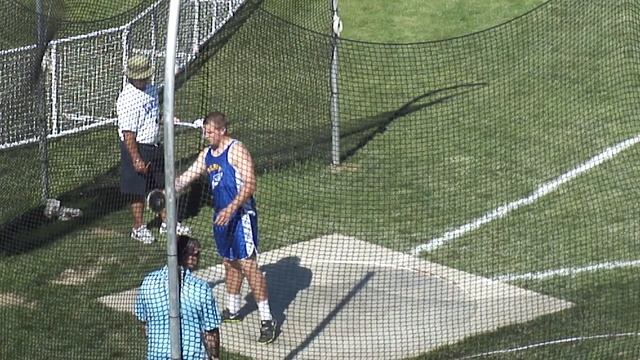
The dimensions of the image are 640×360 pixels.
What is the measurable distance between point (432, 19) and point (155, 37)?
305 inches

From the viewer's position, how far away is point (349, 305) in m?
10.3

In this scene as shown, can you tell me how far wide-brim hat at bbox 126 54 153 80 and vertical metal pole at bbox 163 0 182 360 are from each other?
381 centimetres

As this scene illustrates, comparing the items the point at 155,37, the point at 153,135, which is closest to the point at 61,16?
the point at 155,37

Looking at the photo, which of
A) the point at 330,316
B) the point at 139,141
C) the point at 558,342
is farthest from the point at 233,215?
the point at 558,342

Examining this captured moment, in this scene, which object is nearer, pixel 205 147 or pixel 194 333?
pixel 194 333

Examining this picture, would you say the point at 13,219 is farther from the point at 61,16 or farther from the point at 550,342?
the point at 550,342

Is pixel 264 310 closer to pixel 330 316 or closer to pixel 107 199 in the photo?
pixel 330 316

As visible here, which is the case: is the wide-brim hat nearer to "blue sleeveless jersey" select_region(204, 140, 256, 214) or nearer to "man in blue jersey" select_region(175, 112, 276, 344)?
"man in blue jersey" select_region(175, 112, 276, 344)

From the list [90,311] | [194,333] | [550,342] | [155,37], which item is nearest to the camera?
[194,333]

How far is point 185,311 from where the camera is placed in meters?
7.52

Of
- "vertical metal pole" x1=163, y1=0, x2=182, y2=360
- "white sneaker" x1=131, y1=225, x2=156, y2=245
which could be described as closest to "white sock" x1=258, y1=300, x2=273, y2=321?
"white sneaker" x1=131, y1=225, x2=156, y2=245

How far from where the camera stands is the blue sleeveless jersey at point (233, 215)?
9312 millimetres

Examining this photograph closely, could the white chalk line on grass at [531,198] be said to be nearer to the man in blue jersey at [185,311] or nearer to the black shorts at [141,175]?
the black shorts at [141,175]

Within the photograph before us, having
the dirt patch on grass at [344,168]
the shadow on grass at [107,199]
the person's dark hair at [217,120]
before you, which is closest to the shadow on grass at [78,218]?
the shadow on grass at [107,199]
